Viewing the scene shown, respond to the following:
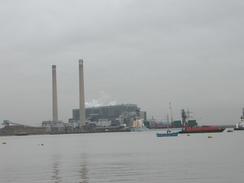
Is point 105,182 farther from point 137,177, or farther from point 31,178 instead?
point 31,178

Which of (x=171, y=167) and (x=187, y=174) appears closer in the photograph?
(x=187, y=174)

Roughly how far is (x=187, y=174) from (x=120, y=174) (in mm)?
6413

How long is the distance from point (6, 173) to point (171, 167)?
56.7ft

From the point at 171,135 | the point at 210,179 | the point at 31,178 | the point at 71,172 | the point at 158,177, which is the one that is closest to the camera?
the point at 210,179

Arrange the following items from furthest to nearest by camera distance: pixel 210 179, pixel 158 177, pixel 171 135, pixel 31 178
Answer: pixel 171 135 → pixel 31 178 → pixel 158 177 → pixel 210 179

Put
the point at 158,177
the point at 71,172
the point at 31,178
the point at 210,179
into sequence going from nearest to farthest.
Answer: the point at 210,179 → the point at 158,177 → the point at 31,178 → the point at 71,172

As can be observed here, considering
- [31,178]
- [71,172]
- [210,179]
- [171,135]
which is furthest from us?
[171,135]

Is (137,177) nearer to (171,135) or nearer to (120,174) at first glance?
(120,174)

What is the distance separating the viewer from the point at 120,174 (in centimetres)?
4862

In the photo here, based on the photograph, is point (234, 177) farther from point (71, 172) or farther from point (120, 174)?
point (71, 172)

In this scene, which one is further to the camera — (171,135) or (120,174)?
(171,135)

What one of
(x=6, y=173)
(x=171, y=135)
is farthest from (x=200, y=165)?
(x=171, y=135)

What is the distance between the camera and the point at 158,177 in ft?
149

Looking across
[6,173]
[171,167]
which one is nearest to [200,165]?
[171,167]
